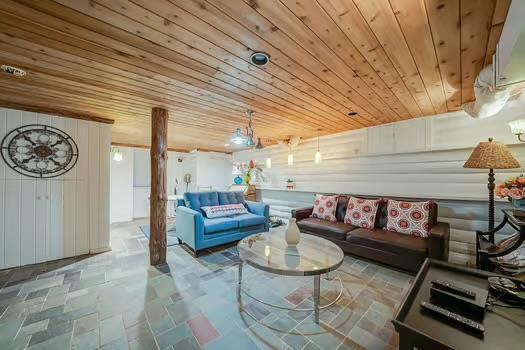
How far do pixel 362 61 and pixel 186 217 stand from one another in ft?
10.6

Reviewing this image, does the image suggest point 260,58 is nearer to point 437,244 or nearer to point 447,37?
point 447,37

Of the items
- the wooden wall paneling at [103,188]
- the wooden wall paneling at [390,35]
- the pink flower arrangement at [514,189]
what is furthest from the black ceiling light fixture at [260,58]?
the wooden wall paneling at [103,188]

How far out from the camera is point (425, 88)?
225 cm

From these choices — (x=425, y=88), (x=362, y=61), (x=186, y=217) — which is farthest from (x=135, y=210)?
(x=425, y=88)

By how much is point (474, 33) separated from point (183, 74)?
7.40ft

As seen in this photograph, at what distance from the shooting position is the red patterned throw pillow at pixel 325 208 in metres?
3.85

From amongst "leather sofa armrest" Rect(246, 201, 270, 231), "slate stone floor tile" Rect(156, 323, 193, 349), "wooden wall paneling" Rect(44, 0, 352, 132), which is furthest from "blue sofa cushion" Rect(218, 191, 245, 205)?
"slate stone floor tile" Rect(156, 323, 193, 349)

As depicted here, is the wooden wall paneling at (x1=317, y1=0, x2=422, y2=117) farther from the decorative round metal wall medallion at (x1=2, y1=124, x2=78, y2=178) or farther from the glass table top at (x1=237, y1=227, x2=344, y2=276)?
the decorative round metal wall medallion at (x1=2, y1=124, x2=78, y2=178)

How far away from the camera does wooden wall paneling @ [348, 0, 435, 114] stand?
1172mm

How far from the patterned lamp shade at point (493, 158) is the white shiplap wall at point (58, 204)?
16.8 feet

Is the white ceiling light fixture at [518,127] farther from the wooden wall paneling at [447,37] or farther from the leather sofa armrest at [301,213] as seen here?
the leather sofa armrest at [301,213]

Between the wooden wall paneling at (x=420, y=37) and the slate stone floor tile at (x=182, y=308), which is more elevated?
the wooden wall paneling at (x=420, y=37)

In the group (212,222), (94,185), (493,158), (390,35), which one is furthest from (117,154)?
(493,158)

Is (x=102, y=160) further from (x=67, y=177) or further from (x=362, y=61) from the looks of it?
(x=362, y=61)
